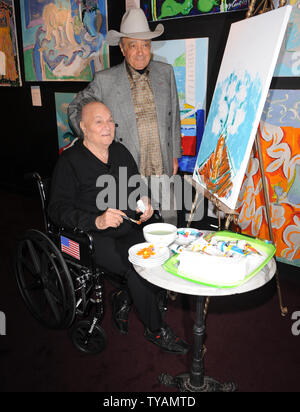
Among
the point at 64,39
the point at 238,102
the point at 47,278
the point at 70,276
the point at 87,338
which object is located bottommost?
the point at 87,338

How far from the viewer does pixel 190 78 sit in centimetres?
Result: 289

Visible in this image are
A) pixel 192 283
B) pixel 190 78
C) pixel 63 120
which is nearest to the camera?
pixel 192 283

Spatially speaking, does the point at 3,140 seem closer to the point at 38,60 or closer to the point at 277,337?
the point at 38,60

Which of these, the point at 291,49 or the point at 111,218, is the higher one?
the point at 291,49

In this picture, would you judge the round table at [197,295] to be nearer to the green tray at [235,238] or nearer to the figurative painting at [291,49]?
the green tray at [235,238]

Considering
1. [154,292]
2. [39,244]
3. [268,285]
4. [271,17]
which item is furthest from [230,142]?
[268,285]

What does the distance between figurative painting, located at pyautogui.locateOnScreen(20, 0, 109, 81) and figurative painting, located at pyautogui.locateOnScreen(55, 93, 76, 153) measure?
20 cm

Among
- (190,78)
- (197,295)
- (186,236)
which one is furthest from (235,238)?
(190,78)

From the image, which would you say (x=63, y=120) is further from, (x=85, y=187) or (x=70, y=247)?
(x=70, y=247)

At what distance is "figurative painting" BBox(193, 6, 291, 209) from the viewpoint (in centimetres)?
157

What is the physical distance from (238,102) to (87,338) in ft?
4.86

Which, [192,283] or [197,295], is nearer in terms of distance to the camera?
[192,283]

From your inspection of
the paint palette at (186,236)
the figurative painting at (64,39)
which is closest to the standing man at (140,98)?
the paint palette at (186,236)

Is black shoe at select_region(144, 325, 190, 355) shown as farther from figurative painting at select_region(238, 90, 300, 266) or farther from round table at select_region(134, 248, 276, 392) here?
figurative painting at select_region(238, 90, 300, 266)
